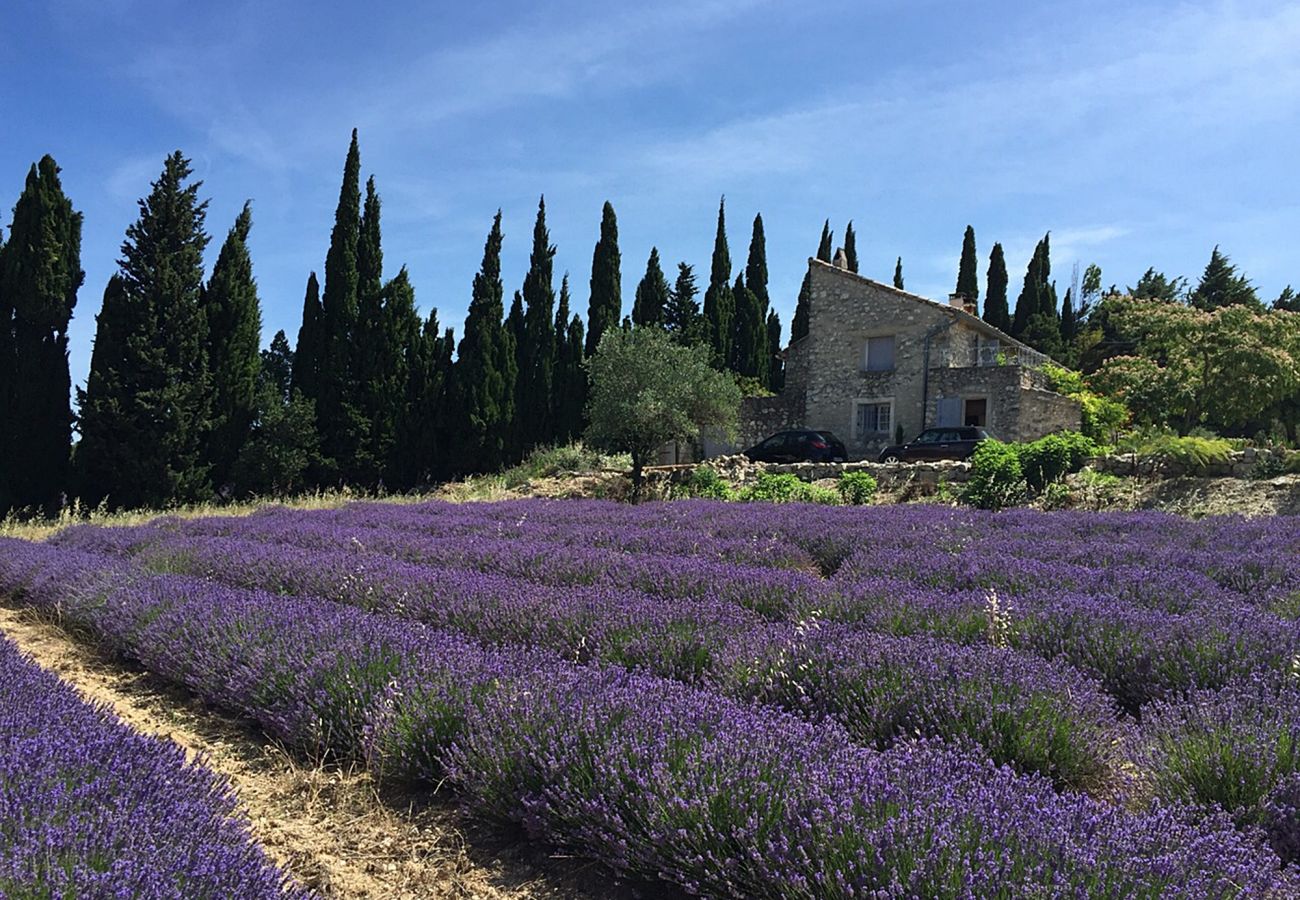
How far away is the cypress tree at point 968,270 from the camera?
36875 mm

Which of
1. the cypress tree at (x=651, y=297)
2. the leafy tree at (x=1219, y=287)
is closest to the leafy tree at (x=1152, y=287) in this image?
the leafy tree at (x=1219, y=287)

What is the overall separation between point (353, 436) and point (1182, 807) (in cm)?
1897

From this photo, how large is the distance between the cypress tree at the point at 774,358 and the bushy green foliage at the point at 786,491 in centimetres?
1653

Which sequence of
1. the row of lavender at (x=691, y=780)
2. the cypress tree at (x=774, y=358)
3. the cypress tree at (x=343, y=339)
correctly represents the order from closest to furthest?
the row of lavender at (x=691, y=780)
the cypress tree at (x=343, y=339)
the cypress tree at (x=774, y=358)

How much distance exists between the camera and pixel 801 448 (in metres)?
20.4

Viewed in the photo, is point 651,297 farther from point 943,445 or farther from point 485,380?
point 943,445

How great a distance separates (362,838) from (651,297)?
26595 mm

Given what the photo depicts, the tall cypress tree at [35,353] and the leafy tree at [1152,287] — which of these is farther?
the leafy tree at [1152,287]

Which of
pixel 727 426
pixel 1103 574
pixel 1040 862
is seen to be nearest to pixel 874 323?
pixel 727 426

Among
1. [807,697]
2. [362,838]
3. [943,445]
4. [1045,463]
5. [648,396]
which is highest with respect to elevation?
[648,396]

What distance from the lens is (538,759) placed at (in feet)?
7.85

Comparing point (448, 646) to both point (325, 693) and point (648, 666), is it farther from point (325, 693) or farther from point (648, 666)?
point (648, 666)

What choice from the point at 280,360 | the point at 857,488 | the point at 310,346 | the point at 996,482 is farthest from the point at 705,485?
the point at 280,360

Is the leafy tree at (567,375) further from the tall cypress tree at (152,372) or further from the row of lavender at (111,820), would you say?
the row of lavender at (111,820)
